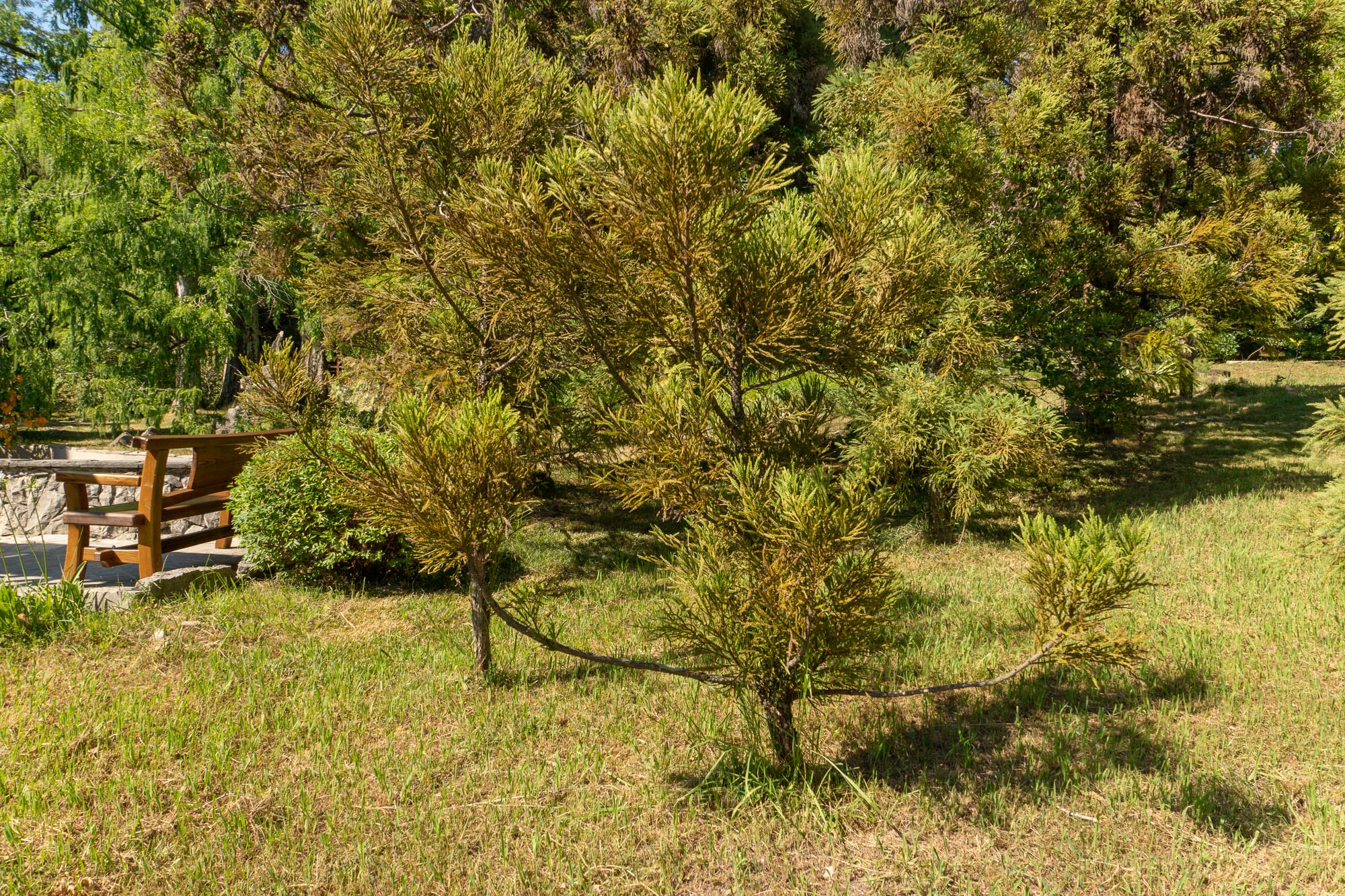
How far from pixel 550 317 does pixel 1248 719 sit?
4.01m

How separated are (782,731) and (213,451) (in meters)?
6.01

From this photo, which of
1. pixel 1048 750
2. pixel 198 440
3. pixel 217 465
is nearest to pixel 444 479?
pixel 1048 750

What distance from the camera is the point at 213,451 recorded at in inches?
279

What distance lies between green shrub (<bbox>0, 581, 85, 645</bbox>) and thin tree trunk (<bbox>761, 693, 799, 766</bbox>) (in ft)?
14.8

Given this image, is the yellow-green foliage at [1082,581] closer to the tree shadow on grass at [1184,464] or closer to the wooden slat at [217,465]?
the tree shadow on grass at [1184,464]

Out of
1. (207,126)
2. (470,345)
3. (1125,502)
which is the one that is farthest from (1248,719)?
(207,126)

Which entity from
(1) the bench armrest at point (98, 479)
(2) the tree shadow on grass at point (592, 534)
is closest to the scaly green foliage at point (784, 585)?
(2) the tree shadow on grass at point (592, 534)

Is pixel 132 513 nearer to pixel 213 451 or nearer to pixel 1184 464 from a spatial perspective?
pixel 213 451

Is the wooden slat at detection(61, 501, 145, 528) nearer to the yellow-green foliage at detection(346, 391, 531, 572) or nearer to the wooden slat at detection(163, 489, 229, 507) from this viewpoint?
the wooden slat at detection(163, 489, 229, 507)

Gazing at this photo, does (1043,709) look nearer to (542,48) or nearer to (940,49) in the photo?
(940,49)

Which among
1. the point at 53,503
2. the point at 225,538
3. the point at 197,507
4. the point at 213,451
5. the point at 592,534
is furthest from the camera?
the point at 53,503

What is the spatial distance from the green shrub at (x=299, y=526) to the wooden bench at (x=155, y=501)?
13.1 inches

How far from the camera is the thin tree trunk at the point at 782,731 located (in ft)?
10.5

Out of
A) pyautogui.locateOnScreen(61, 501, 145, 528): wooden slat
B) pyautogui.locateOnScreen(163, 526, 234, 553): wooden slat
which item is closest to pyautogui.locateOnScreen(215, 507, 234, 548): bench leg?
pyautogui.locateOnScreen(163, 526, 234, 553): wooden slat
